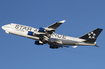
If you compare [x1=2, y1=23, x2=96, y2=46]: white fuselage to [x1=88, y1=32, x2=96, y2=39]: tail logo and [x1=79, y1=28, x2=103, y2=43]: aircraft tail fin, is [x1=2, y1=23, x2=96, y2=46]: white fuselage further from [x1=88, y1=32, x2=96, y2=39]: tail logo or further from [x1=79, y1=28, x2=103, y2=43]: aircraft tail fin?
[x1=88, y1=32, x2=96, y2=39]: tail logo

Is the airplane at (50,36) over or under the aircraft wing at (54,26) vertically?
under

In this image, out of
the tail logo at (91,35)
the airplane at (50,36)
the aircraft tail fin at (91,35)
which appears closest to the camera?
the airplane at (50,36)

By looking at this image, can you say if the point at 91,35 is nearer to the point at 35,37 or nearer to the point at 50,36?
the point at 50,36

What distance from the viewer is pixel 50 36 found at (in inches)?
2317

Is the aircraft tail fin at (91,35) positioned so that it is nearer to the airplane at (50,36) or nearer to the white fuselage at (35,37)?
the airplane at (50,36)

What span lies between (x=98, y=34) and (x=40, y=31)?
1978cm

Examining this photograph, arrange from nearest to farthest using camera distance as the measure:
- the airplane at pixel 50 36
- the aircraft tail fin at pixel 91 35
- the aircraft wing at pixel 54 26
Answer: the aircraft wing at pixel 54 26, the airplane at pixel 50 36, the aircraft tail fin at pixel 91 35

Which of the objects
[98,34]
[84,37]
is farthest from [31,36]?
[98,34]

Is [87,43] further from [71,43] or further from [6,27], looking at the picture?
Answer: [6,27]

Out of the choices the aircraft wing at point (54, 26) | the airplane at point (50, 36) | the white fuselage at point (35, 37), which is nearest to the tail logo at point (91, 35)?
the airplane at point (50, 36)

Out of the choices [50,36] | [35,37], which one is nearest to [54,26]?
[50,36]

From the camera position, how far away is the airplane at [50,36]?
188 feet

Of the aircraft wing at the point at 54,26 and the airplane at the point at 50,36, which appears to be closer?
the aircraft wing at the point at 54,26

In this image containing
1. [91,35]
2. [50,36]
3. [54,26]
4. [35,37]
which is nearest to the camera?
[54,26]
